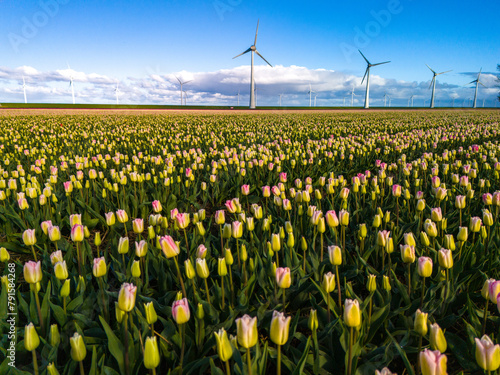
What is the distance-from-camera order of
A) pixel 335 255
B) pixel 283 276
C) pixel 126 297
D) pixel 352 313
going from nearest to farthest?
1. pixel 352 313
2. pixel 126 297
3. pixel 283 276
4. pixel 335 255

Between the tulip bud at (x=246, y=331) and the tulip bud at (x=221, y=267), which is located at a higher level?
the tulip bud at (x=246, y=331)

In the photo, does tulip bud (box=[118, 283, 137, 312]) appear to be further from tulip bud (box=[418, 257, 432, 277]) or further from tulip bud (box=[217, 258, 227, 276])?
tulip bud (box=[418, 257, 432, 277])

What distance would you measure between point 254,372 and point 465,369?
3.53ft

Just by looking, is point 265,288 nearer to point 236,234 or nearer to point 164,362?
point 236,234

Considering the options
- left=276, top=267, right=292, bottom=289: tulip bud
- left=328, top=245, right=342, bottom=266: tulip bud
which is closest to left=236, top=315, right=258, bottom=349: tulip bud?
left=276, top=267, right=292, bottom=289: tulip bud

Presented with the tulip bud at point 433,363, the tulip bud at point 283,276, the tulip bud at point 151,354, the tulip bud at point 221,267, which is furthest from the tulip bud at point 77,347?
the tulip bud at point 433,363

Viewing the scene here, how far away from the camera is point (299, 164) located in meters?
6.64

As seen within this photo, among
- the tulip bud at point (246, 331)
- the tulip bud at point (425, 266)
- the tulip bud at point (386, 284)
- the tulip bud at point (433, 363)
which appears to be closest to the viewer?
the tulip bud at point (433, 363)

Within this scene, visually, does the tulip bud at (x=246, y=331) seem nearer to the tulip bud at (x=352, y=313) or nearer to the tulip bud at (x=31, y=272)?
the tulip bud at (x=352, y=313)

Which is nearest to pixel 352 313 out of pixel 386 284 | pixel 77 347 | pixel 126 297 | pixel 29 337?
pixel 386 284

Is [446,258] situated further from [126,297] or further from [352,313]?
[126,297]

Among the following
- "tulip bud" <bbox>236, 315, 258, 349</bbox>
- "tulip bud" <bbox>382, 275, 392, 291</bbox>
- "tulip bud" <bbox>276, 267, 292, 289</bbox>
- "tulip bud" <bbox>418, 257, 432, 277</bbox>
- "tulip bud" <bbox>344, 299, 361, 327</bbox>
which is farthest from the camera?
"tulip bud" <bbox>382, 275, 392, 291</bbox>

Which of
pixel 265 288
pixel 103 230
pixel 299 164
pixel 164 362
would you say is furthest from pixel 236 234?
pixel 299 164

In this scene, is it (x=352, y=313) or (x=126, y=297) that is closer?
(x=352, y=313)
